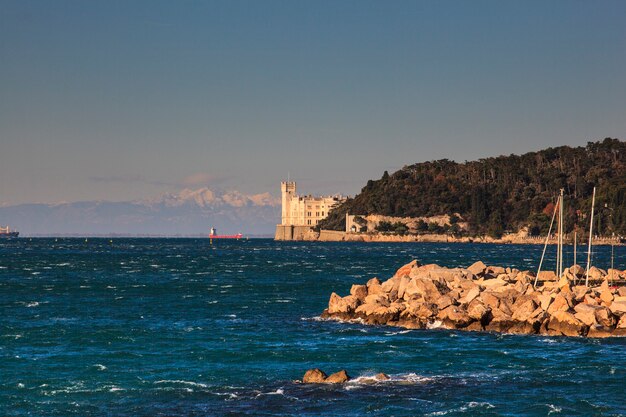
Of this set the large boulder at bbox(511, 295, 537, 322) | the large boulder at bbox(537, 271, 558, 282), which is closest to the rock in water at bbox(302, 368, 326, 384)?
the large boulder at bbox(511, 295, 537, 322)

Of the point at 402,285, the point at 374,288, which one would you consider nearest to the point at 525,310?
the point at 402,285

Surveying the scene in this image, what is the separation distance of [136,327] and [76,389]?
19.3 metres

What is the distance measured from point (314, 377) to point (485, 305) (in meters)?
18.6

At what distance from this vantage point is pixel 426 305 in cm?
5538

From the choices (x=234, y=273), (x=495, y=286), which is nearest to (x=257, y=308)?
(x=495, y=286)

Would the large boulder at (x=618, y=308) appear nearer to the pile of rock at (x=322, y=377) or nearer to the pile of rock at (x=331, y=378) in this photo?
the pile of rock at (x=331, y=378)

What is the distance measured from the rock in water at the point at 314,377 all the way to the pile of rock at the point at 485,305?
1684 cm

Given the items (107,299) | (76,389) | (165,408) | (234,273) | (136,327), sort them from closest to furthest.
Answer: (165,408), (76,389), (136,327), (107,299), (234,273)

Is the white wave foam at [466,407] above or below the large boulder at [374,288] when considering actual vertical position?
below

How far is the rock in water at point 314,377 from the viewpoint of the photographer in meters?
37.2

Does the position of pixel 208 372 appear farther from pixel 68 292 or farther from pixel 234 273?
pixel 234 273

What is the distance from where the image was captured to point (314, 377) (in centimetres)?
3725

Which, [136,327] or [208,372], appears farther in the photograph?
[136,327]

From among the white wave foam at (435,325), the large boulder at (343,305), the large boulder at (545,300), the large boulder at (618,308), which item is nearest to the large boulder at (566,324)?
the large boulder at (545,300)
